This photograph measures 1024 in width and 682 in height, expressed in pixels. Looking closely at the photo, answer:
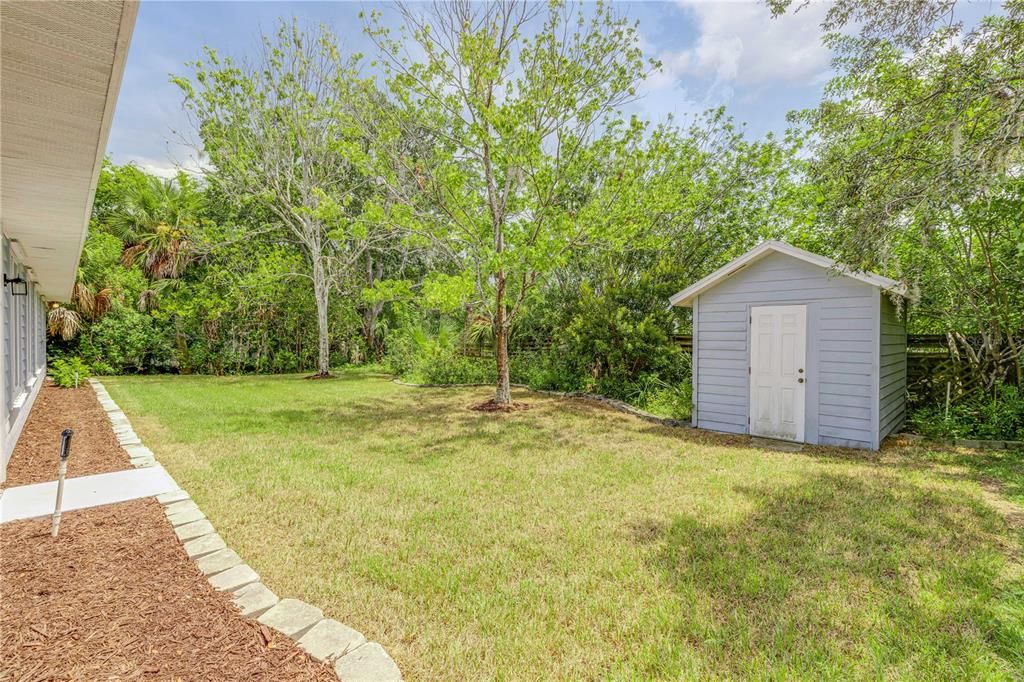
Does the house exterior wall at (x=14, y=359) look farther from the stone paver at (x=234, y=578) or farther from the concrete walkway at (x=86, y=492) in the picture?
the stone paver at (x=234, y=578)

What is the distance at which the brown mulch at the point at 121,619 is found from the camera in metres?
2.10

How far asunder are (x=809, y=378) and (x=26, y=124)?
29.4ft

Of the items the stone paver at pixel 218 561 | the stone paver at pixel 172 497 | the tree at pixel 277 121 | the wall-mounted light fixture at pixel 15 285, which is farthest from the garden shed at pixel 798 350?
the tree at pixel 277 121

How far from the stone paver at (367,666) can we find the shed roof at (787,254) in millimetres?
5716

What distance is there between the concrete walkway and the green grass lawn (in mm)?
305

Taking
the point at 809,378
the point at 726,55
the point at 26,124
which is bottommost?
the point at 809,378

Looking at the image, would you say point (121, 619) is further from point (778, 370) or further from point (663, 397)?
point (663, 397)

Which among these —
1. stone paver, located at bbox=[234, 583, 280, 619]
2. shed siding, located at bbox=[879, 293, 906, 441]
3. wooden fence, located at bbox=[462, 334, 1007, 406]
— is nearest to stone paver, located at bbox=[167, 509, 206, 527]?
stone paver, located at bbox=[234, 583, 280, 619]

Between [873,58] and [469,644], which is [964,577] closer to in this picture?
[469,644]

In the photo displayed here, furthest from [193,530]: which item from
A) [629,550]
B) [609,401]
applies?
[609,401]

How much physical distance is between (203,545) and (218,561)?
33 cm

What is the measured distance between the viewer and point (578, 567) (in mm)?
3150

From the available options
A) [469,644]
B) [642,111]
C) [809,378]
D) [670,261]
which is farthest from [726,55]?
[469,644]

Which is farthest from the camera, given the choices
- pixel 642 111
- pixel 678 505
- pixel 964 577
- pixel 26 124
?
pixel 642 111
